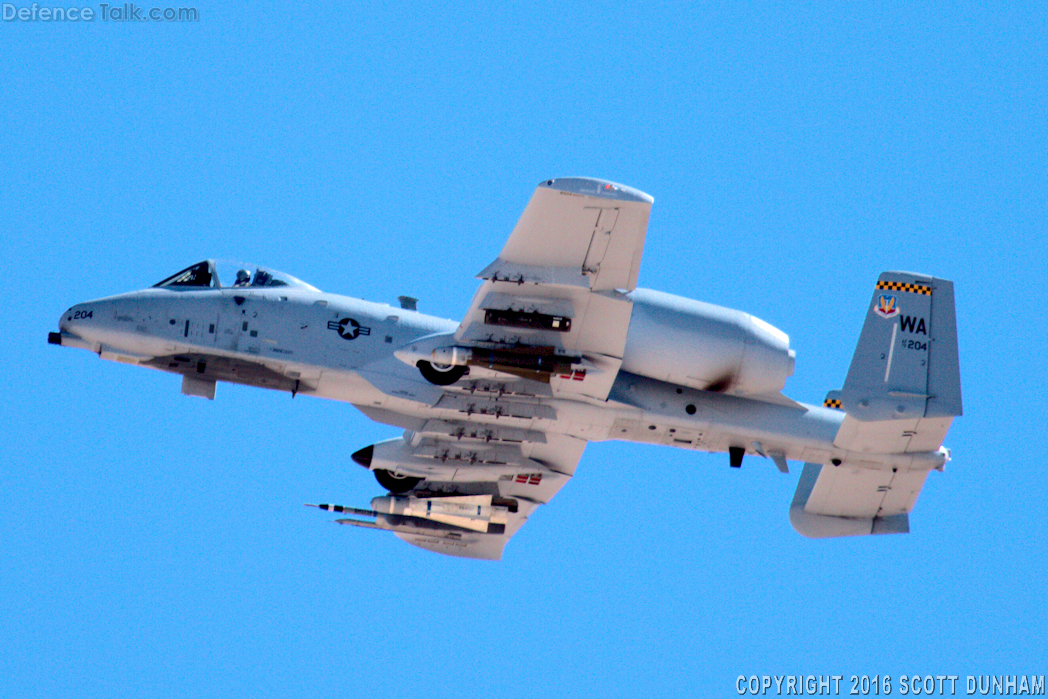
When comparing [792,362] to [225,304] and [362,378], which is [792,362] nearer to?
[362,378]

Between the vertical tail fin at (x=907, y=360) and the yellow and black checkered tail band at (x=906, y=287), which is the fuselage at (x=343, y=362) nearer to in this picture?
the vertical tail fin at (x=907, y=360)

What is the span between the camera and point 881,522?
2700 centimetres

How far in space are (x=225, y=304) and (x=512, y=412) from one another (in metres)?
5.60

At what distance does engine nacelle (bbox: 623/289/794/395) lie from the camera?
24188 millimetres

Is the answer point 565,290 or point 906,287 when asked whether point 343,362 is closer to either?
point 565,290

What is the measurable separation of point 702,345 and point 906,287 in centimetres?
395

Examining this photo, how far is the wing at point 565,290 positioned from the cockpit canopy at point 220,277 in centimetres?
429

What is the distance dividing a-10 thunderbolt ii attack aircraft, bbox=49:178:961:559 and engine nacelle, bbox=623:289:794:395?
28mm

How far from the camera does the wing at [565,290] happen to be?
70.3 feet

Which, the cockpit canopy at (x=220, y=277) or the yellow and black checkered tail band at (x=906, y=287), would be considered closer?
the yellow and black checkered tail band at (x=906, y=287)

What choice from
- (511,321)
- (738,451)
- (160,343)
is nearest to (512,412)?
(511,321)

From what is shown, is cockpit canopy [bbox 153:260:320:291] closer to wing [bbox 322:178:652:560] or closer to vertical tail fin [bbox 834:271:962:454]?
wing [bbox 322:178:652:560]

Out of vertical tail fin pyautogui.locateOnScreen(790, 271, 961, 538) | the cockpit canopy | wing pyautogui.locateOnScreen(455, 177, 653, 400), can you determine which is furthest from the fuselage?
wing pyautogui.locateOnScreen(455, 177, 653, 400)

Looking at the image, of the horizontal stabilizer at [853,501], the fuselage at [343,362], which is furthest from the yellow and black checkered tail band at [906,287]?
the horizontal stabilizer at [853,501]
